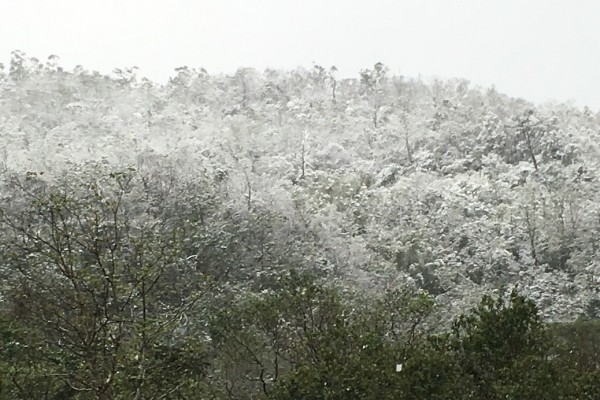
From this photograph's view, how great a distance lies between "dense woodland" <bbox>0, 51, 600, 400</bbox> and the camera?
7.33 meters

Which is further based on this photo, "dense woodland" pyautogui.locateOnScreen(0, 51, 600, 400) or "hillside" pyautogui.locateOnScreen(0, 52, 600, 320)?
"hillside" pyautogui.locateOnScreen(0, 52, 600, 320)

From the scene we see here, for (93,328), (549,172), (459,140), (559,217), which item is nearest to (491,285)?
(559,217)

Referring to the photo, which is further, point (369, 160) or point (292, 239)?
point (369, 160)

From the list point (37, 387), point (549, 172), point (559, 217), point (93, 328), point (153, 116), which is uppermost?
point (153, 116)

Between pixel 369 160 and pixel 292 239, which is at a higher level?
pixel 369 160

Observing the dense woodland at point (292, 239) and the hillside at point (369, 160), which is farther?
the hillside at point (369, 160)

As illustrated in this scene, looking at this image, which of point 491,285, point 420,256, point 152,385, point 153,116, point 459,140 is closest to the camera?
point 152,385

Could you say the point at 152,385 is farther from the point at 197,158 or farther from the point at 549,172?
the point at 549,172

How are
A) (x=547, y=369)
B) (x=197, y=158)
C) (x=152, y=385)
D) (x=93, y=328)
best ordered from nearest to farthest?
(x=93, y=328), (x=547, y=369), (x=152, y=385), (x=197, y=158)

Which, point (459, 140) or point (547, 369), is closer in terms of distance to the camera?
point (547, 369)

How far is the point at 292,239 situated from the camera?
85.2 feet

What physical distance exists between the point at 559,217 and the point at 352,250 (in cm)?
1046

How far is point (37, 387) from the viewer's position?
9070 millimetres

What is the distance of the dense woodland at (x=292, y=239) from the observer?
733cm
